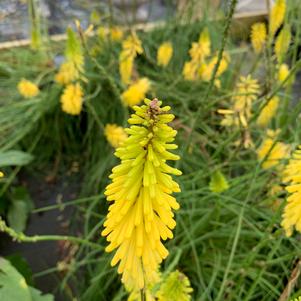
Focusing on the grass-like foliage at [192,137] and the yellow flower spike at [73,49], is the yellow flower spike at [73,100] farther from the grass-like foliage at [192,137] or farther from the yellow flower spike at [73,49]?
the yellow flower spike at [73,49]

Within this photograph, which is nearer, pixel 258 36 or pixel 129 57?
pixel 258 36

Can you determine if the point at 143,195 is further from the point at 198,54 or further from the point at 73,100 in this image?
the point at 198,54

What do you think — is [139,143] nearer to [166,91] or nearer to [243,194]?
[243,194]

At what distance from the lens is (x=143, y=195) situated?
1.71 feet

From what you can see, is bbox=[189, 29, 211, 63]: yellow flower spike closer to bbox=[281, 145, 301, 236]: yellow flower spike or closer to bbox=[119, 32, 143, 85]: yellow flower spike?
bbox=[119, 32, 143, 85]: yellow flower spike

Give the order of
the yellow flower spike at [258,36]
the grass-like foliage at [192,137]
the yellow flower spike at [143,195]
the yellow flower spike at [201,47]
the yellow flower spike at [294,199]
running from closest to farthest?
the yellow flower spike at [143,195], the yellow flower spike at [294,199], the grass-like foliage at [192,137], the yellow flower spike at [258,36], the yellow flower spike at [201,47]

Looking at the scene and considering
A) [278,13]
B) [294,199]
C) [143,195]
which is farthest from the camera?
[278,13]

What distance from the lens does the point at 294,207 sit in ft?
2.23

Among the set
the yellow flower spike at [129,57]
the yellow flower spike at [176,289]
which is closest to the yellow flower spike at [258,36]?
the yellow flower spike at [129,57]

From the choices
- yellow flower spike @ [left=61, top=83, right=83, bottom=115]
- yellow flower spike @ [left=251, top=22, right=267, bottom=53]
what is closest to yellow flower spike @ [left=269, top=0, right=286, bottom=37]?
yellow flower spike @ [left=251, top=22, right=267, bottom=53]

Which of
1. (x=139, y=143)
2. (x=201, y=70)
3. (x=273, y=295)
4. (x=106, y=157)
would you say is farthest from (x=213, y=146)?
(x=139, y=143)

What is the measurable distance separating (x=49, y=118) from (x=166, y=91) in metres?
0.49

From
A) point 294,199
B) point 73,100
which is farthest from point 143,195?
point 73,100

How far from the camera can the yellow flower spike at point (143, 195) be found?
0.46m
